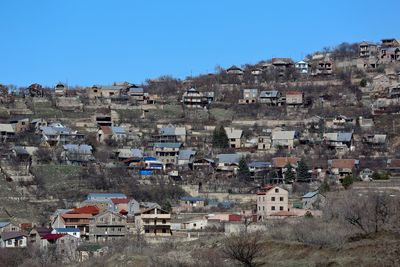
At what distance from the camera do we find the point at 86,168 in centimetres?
6812

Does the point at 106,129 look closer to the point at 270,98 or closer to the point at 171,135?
the point at 171,135

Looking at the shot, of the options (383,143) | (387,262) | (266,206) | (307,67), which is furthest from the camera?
(307,67)

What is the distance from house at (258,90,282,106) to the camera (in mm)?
83750

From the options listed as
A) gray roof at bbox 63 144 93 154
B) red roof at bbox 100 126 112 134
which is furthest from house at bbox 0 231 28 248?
red roof at bbox 100 126 112 134

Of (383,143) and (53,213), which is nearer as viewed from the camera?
(53,213)

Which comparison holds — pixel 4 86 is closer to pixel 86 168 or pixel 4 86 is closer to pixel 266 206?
pixel 86 168

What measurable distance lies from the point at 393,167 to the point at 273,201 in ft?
38.3

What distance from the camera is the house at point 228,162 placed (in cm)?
7069

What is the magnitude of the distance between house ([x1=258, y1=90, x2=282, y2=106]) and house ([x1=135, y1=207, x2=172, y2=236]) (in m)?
28.5

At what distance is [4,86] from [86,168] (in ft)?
68.2

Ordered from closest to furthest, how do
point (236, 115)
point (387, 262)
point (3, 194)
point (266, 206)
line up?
point (387, 262), point (266, 206), point (3, 194), point (236, 115)

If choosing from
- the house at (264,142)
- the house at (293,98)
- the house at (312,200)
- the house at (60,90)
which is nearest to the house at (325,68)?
the house at (293,98)

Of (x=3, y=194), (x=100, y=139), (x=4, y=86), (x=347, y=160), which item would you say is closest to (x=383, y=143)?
(x=347, y=160)

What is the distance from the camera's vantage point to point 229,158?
236 feet
